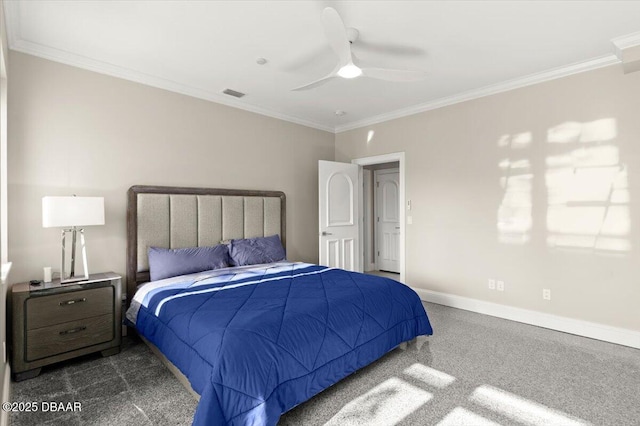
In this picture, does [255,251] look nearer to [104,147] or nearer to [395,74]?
[104,147]

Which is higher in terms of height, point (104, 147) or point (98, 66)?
point (98, 66)

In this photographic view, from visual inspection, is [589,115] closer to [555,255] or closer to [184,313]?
[555,255]

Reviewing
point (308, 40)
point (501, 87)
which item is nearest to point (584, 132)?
point (501, 87)

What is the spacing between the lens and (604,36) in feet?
9.30

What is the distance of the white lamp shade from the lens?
263 cm

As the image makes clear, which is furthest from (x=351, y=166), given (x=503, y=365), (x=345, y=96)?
(x=503, y=365)

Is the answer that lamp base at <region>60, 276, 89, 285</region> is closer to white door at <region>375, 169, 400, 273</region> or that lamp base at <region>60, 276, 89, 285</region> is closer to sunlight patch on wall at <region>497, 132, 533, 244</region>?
sunlight patch on wall at <region>497, 132, 533, 244</region>

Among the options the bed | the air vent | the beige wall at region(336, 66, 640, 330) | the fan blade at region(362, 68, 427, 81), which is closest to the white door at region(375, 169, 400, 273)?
the beige wall at region(336, 66, 640, 330)

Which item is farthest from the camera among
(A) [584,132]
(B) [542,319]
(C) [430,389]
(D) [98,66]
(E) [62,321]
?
(B) [542,319]

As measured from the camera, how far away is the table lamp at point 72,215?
8.64 feet

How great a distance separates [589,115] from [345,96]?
2594 millimetres

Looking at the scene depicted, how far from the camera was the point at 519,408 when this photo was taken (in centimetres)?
215

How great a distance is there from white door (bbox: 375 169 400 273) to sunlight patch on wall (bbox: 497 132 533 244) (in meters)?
2.78

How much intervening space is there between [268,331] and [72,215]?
1.96 m
